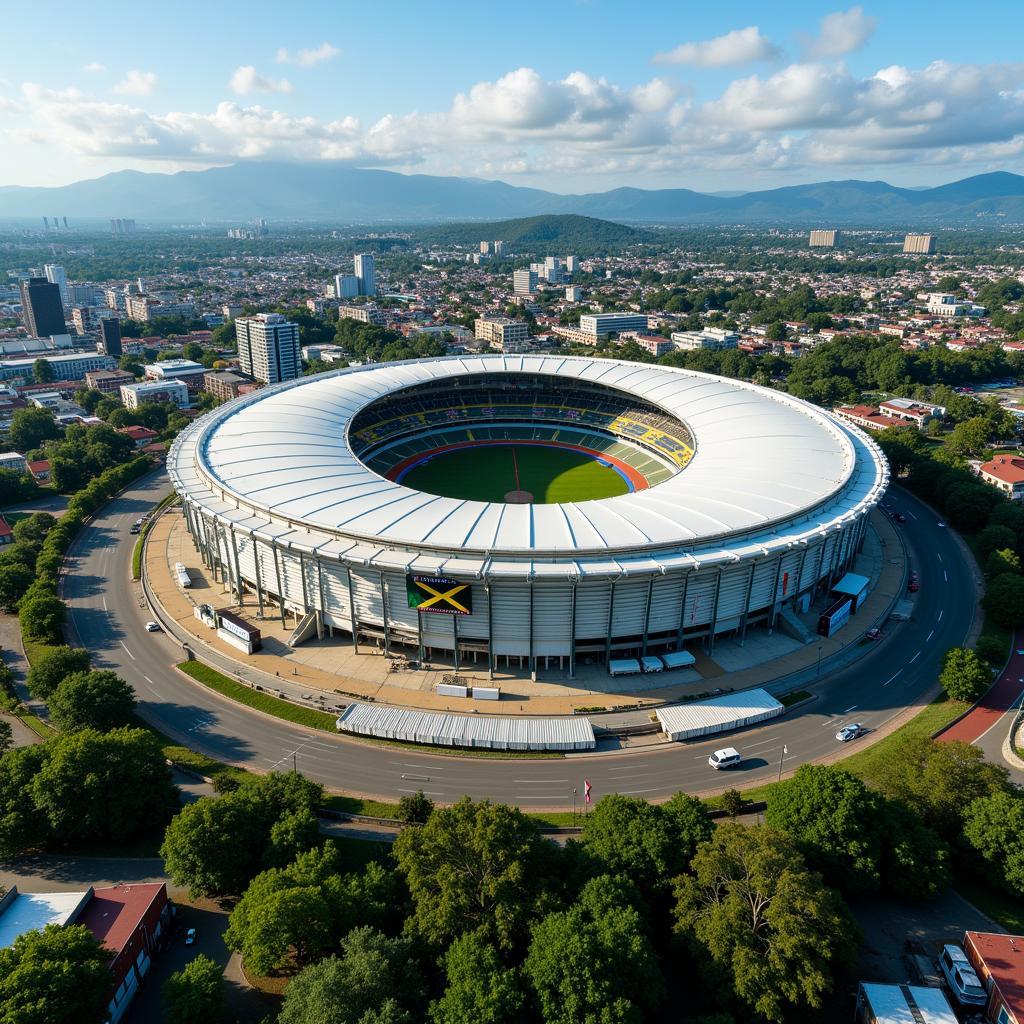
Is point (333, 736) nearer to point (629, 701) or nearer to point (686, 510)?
point (629, 701)

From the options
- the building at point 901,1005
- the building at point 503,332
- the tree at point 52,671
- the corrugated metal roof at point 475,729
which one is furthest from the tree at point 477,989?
the building at point 503,332

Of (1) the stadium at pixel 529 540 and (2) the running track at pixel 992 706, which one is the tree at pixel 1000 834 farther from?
(1) the stadium at pixel 529 540

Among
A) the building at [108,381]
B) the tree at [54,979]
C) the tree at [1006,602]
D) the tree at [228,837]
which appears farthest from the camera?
the building at [108,381]

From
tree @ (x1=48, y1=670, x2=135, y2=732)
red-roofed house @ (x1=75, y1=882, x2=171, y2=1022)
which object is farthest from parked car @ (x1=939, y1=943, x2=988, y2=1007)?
tree @ (x1=48, y1=670, x2=135, y2=732)

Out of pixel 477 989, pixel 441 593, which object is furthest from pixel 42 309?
pixel 477 989

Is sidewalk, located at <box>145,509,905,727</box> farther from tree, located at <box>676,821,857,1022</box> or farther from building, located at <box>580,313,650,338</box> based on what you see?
building, located at <box>580,313,650,338</box>

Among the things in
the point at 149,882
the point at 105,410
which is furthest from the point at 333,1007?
the point at 105,410

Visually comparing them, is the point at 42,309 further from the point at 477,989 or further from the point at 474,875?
the point at 477,989
